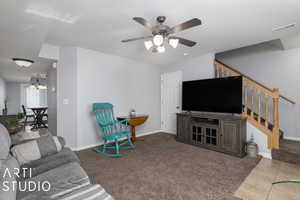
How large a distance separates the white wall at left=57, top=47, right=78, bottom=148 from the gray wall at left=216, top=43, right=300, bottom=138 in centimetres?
453

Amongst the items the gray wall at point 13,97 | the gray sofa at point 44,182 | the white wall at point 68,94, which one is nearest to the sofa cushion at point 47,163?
the gray sofa at point 44,182

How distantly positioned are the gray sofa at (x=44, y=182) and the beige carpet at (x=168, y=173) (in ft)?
2.44

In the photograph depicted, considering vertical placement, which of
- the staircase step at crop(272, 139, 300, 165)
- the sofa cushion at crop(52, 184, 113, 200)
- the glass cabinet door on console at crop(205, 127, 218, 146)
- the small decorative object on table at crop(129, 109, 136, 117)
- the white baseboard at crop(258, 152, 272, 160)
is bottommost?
the white baseboard at crop(258, 152, 272, 160)

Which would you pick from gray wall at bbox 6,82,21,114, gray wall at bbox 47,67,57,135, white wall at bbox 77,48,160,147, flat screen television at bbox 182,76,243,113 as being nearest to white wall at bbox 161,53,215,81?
flat screen television at bbox 182,76,243,113

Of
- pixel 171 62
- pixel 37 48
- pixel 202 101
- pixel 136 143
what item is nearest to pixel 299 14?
pixel 202 101

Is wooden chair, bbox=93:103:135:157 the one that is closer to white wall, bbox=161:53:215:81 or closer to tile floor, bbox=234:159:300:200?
tile floor, bbox=234:159:300:200

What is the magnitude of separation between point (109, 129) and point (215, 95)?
8.25 ft

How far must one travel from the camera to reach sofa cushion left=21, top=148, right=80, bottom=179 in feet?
4.12

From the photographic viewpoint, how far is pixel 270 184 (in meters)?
1.87

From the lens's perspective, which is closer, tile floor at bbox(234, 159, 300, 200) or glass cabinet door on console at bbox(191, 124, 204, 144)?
tile floor at bbox(234, 159, 300, 200)

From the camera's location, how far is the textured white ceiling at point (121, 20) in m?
1.78

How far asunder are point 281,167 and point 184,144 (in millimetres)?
1780

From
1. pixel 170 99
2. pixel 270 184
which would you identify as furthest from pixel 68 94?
pixel 270 184

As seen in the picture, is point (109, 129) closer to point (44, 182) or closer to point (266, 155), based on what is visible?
point (44, 182)
